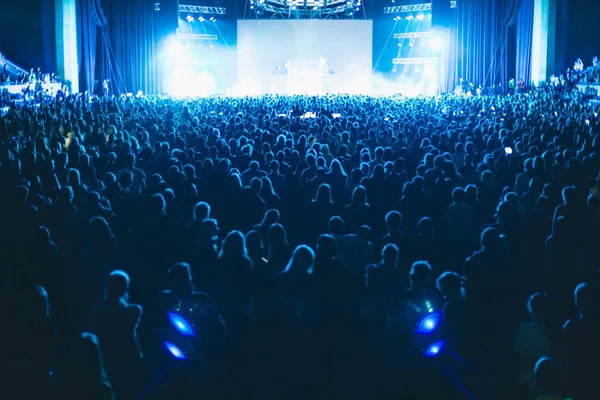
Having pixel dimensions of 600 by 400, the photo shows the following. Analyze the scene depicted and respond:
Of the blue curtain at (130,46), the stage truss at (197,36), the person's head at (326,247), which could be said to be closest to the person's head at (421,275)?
the person's head at (326,247)

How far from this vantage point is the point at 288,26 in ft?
132

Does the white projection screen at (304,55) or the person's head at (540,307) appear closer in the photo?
the person's head at (540,307)

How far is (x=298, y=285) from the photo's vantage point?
197 inches

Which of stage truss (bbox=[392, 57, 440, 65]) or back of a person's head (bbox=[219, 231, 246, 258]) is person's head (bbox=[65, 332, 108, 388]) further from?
stage truss (bbox=[392, 57, 440, 65])

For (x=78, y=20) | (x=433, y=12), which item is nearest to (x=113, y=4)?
(x=78, y=20)

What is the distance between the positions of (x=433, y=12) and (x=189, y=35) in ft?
48.2

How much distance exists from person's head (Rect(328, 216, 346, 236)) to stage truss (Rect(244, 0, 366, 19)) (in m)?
35.5

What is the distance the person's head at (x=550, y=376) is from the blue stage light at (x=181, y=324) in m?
2.41

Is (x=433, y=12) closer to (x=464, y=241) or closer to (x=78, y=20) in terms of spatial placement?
(x=78, y=20)

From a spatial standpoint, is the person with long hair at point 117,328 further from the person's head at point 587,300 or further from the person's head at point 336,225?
the person's head at point 587,300

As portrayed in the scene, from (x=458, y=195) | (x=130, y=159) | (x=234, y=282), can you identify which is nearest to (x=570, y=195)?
(x=458, y=195)

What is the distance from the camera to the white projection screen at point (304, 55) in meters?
39.8

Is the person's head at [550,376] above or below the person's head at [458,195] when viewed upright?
below

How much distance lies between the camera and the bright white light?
1501 inches
